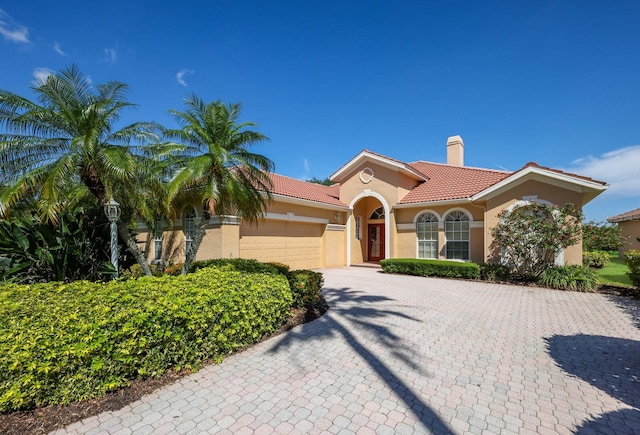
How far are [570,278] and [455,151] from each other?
13.1 meters

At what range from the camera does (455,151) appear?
2220cm

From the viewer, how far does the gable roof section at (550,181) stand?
38.6 feet

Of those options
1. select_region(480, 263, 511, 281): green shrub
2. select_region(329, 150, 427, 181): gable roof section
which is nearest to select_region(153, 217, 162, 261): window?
select_region(329, 150, 427, 181): gable roof section

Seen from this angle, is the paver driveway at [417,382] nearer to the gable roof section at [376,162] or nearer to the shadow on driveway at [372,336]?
the shadow on driveway at [372,336]

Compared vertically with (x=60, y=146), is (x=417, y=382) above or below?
below

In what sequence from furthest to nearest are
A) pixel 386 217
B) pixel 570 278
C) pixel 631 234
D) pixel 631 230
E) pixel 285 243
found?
pixel 631 230 → pixel 631 234 → pixel 386 217 → pixel 285 243 → pixel 570 278

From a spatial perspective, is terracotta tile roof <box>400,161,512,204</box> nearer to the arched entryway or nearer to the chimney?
the chimney

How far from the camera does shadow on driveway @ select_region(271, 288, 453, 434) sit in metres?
3.74

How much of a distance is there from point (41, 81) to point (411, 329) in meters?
10.4

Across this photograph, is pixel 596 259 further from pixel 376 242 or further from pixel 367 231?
pixel 367 231

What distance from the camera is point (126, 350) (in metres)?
3.91

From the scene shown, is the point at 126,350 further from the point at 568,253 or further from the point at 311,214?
the point at 568,253

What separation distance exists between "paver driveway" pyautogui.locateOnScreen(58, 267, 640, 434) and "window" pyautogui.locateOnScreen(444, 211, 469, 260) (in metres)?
7.93

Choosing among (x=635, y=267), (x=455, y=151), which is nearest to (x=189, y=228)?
(x=635, y=267)
